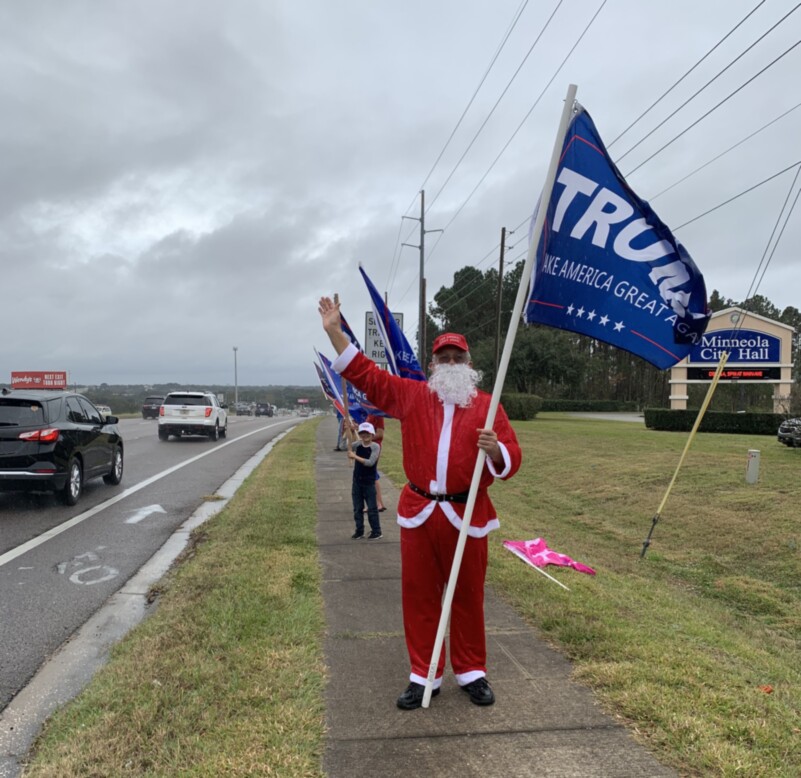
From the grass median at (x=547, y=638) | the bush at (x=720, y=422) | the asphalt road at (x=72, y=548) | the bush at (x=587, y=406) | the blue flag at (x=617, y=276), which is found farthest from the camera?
the bush at (x=587, y=406)

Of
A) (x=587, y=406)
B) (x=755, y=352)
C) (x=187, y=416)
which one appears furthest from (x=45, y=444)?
(x=587, y=406)

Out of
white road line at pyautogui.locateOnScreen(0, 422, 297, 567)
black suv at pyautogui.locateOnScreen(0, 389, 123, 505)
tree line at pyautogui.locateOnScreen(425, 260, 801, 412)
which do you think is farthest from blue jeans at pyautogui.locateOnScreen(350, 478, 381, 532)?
tree line at pyautogui.locateOnScreen(425, 260, 801, 412)

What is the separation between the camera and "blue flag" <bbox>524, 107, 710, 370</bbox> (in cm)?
411

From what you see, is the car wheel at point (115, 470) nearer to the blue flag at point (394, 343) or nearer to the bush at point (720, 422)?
the blue flag at point (394, 343)

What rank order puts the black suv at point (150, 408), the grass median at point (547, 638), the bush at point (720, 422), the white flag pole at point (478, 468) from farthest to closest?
the black suv at point (150, 408) < the bush at point (720, 422) < the white flag pole at point (478, 468) < the grass median at point (547, 638)

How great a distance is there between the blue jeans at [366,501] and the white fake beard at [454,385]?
4082mm

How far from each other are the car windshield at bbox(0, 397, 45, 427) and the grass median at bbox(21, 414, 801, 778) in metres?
3.10

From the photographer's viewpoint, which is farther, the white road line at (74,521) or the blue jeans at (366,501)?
the blue jeans at (366,501)

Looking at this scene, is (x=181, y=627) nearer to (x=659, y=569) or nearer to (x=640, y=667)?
(x=640, y=667)

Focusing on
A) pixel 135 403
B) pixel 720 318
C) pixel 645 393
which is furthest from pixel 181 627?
pixel 645 393

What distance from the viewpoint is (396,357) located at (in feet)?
17.8

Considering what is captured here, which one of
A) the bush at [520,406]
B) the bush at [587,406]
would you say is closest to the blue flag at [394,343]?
the bush at [520,406]

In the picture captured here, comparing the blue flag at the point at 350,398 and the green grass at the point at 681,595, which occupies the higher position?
the blue flag at the point at 350,398

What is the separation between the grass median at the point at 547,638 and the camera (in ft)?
9.34
